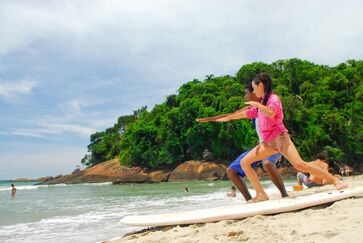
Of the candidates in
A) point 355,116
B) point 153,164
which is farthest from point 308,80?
point 153,164

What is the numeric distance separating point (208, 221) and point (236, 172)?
1168 millimetres

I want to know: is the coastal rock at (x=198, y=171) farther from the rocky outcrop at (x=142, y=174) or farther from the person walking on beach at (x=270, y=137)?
the person walking on beach at (x=270, y=137)

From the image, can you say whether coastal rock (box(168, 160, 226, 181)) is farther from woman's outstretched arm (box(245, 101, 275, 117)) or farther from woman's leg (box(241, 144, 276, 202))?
woman's outstretched arm (box(245, 101, 275, 117))

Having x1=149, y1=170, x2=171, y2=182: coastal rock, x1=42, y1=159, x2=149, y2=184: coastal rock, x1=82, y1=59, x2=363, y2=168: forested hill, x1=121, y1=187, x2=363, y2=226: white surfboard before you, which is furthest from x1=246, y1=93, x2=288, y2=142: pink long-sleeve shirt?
x1=42, y1=159, x2=149, y2=184: coastal rock

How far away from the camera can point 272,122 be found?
4.67 m

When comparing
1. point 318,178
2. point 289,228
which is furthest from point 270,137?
point 318,178

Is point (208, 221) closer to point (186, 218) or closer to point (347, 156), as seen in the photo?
point (186, 218)

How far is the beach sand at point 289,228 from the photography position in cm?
305

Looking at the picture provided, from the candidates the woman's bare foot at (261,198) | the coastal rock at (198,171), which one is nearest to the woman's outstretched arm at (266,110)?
the woman's bare foot at (261,198)

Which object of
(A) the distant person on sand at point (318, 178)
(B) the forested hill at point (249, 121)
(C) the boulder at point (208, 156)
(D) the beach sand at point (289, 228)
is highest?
(B) the forested hill at point (249, 121)

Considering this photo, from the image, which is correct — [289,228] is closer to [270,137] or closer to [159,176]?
[270,137]

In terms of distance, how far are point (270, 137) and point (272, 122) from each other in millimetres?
188

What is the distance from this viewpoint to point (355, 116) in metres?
38.5

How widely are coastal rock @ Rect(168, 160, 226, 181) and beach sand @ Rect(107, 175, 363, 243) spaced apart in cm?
3247
